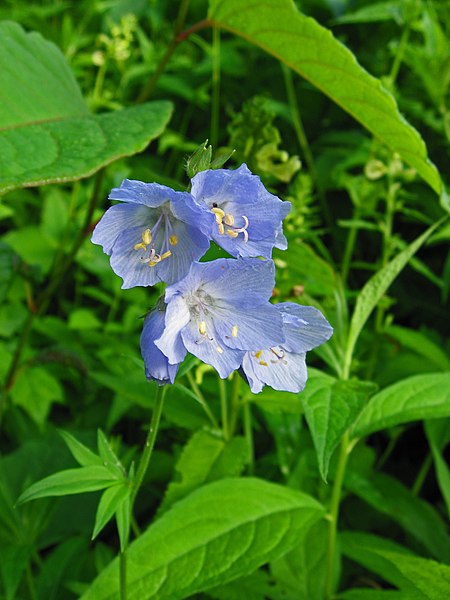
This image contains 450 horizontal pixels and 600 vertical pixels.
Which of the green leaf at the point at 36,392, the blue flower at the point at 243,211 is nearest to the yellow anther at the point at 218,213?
the blue flower at the point at 243,211

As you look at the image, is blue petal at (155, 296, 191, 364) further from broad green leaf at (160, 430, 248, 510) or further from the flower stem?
broad green leaf at (160, 430, 248, 510)

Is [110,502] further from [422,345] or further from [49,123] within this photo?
[422,345]

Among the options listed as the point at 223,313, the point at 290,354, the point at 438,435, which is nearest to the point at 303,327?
the point at 290,354

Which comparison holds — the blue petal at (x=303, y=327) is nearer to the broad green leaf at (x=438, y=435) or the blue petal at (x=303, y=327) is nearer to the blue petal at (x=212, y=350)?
the blue petal at (x=212, y=350)

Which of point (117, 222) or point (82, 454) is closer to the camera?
point (117, 222)

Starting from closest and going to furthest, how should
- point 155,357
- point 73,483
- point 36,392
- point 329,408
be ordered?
point 155,357 < point 73,483 < point 329,408 < point 36,392

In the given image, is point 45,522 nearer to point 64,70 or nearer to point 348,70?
point 64,70
